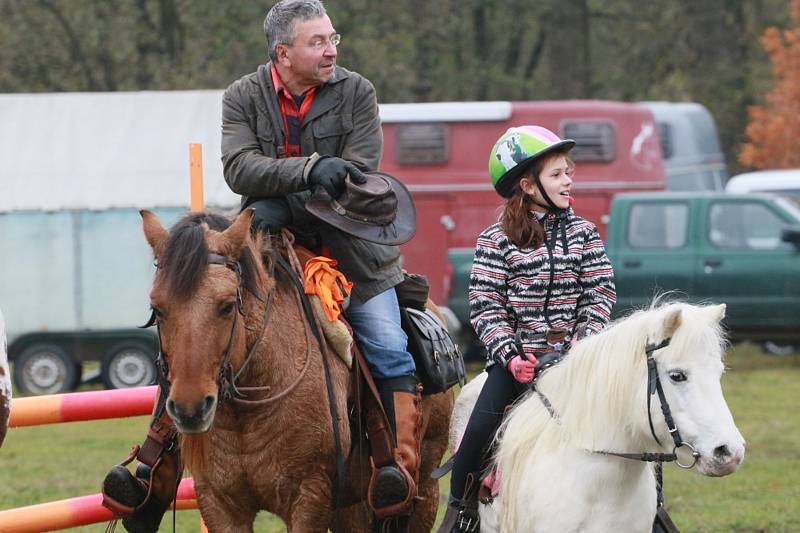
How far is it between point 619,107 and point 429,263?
3549 millimetres

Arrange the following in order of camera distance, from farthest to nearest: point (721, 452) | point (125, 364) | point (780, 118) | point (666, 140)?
1. point (780, 118)
2. point (666, 140)
3. point (125, 364)
4. point (721, 452)

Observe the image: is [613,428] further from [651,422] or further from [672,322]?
[672,322]

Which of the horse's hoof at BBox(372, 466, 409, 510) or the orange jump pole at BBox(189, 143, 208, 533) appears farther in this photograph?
the orange jump pole at BBox(189, 143, 208, 533)

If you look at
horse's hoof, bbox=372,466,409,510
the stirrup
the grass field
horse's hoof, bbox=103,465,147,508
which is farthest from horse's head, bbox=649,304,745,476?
the grass field

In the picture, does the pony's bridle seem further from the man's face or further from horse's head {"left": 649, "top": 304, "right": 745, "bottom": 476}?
the man's face

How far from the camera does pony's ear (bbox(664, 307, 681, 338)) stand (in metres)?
5.03

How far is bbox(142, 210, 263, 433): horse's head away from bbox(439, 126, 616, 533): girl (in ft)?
3.33

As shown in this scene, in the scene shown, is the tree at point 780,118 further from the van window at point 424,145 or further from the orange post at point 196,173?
the orange post at point 196,173

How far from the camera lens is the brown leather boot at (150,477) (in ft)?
19.0

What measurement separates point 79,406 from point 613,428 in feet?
8.34

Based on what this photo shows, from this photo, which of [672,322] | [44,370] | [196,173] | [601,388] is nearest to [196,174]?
[196,173]

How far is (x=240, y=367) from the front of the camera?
5246 mm

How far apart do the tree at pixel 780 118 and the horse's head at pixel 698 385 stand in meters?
21.1

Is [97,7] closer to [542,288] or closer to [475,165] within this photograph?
[475,165]
